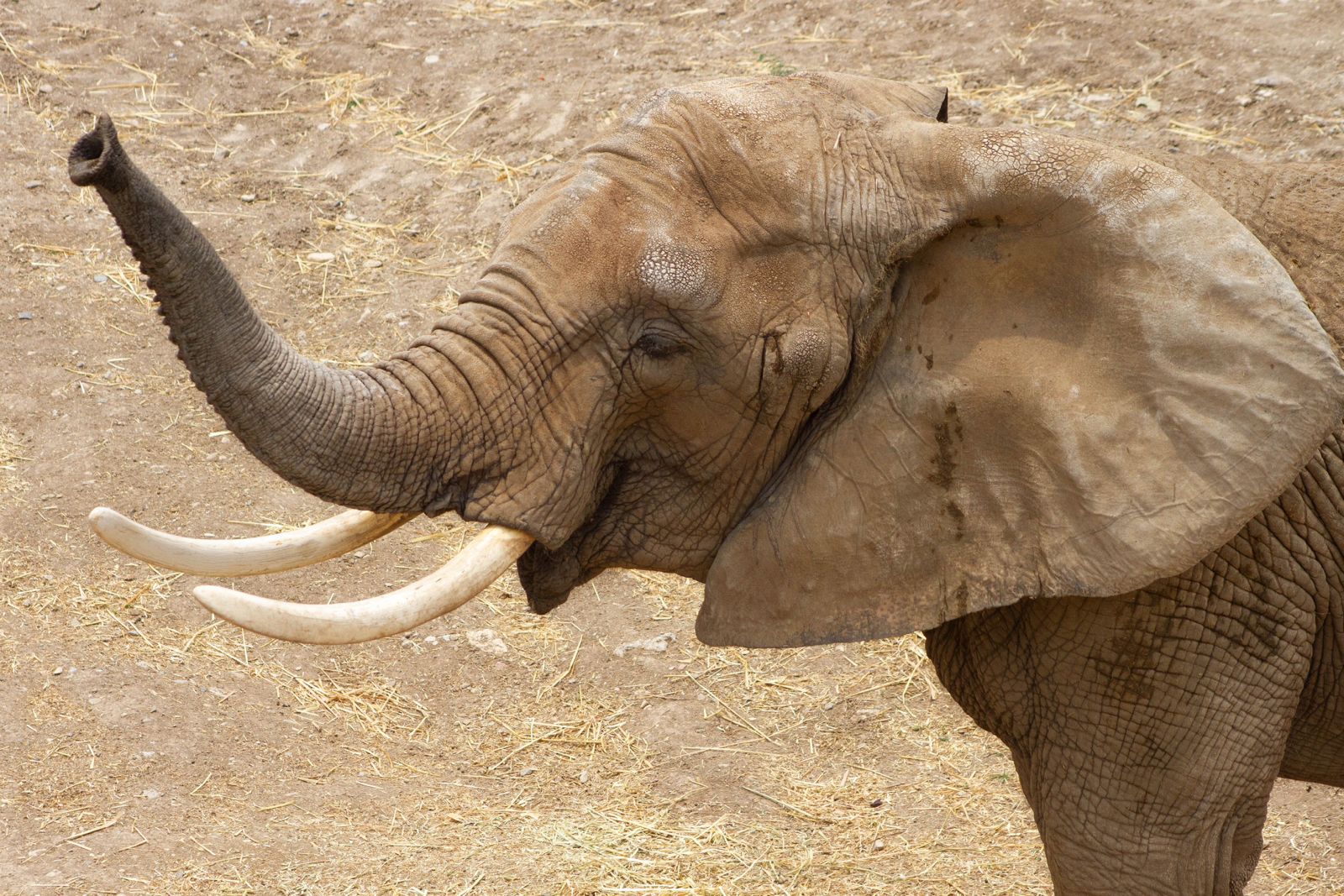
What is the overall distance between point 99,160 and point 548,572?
123 cm

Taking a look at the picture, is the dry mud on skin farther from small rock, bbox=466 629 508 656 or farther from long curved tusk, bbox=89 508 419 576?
long curved tusk, bbox=89 508 419 576

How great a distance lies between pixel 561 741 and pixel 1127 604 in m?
3.11

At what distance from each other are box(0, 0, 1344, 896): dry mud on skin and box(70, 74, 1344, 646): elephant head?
2253 mm

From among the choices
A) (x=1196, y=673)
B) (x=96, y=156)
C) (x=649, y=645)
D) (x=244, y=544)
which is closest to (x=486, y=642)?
(x=649, y=645)

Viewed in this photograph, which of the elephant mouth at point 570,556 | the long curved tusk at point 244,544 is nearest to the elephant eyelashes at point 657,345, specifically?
the elephant mouth at point 570,556

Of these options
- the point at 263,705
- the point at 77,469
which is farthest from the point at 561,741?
the point at 77,469

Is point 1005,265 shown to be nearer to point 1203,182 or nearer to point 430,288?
point 1203,182

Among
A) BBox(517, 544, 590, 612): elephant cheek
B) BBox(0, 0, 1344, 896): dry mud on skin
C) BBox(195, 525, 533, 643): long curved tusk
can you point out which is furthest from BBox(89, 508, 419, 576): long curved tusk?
BBox(0, 0, 1344, 896): dry mud on skin

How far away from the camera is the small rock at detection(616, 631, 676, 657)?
6.46m

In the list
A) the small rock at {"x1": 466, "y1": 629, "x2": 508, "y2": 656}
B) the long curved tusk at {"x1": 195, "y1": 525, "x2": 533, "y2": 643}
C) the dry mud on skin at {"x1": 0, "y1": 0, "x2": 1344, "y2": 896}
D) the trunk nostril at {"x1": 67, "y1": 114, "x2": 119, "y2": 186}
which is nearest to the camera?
the trunk nostril at {"x1": 67, "y1": 114, "x2": 119, "y2": 186}

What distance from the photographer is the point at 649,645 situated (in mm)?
6477

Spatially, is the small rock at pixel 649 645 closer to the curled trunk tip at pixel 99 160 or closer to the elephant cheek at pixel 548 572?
the elephant cheek at pixel 548 572

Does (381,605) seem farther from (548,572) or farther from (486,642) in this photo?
(486,642)

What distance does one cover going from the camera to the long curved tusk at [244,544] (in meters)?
2.88
